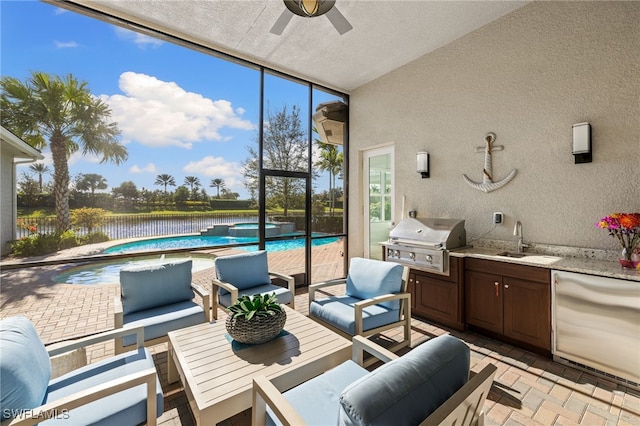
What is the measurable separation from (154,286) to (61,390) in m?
1.26

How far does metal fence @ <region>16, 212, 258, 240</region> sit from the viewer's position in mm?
2978

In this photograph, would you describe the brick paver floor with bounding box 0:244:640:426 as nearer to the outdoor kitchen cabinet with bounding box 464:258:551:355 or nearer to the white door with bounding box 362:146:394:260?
the outdoor kitchen cabinet with bounding box 464:258:551:355

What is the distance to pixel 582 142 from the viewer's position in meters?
2.69

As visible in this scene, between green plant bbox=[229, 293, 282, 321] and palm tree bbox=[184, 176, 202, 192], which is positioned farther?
palm tree bbox=[184, 176, 202, 192]

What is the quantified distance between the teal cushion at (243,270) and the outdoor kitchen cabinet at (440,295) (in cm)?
198

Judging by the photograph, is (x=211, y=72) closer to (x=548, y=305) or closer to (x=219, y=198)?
(x=219, y=198)

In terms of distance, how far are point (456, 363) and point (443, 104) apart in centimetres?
378

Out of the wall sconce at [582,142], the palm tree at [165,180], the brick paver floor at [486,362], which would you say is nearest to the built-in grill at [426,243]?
the brick paver floor at [486,362]

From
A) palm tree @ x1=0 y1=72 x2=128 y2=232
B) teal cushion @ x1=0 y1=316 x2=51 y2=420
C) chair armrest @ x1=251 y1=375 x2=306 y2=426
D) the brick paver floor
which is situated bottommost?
the brick paver floor

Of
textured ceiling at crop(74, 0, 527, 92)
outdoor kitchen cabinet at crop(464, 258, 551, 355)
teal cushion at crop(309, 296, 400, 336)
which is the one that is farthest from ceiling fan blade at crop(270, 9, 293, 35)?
outdoor kitchen cabinet at crop(464, 258, 551, 355)

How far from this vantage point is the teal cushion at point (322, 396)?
1.29 metres

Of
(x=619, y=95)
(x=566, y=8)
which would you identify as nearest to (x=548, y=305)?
(x=619, y=95)

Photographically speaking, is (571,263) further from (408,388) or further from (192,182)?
(192,182)

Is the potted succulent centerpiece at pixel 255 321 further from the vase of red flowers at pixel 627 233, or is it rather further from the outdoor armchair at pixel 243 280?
the vase of red flowers at pixel 627 233
